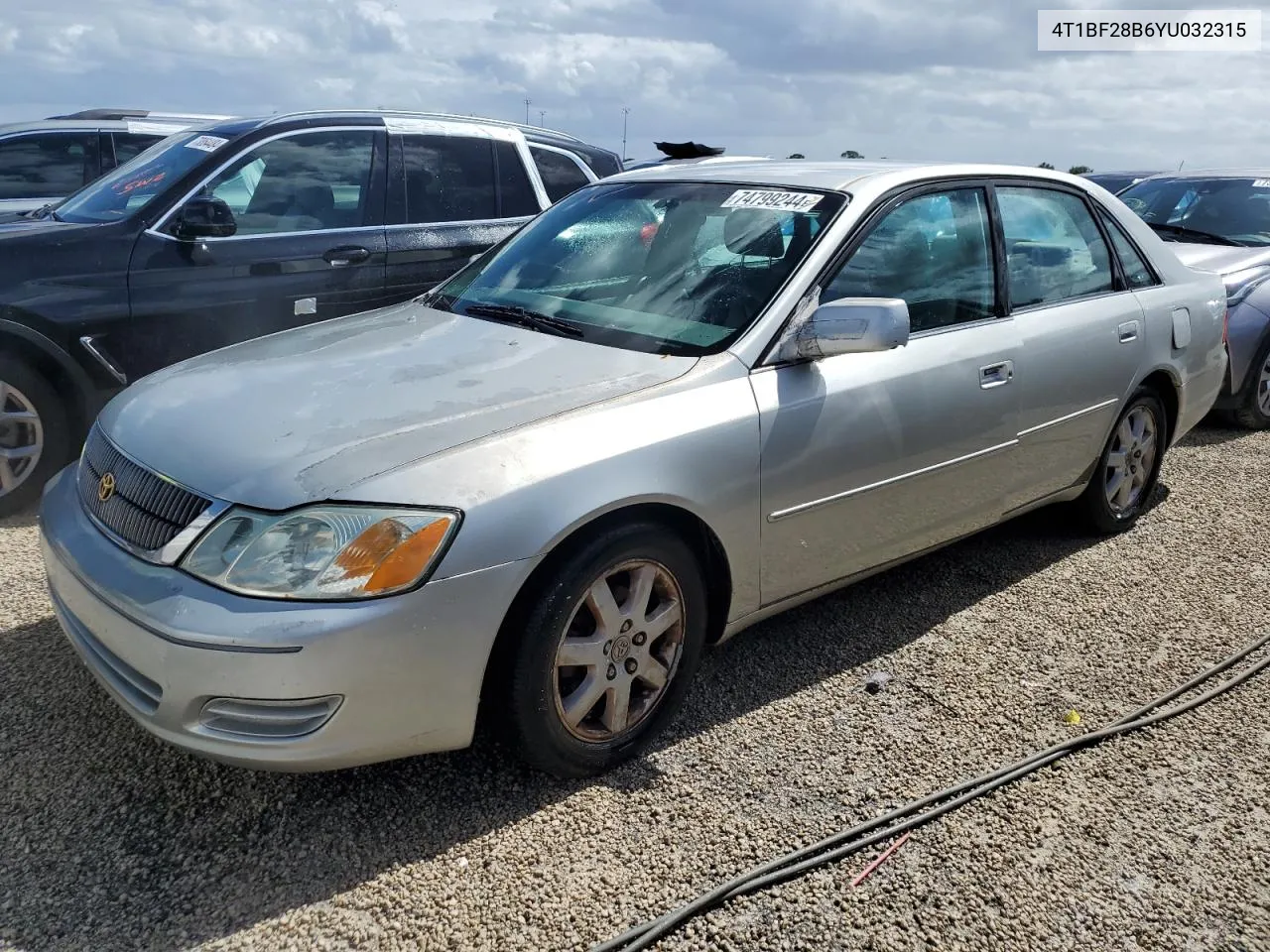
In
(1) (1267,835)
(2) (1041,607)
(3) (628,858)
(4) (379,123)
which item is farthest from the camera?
(4) (379,123)

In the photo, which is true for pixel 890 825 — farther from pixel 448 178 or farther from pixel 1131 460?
pixel 448 178

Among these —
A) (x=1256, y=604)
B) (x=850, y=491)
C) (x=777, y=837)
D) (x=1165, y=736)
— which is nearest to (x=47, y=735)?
(x=777, y=837)

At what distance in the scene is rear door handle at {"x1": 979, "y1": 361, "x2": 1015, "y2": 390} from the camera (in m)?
3.69

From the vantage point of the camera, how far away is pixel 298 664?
2305 millimetres

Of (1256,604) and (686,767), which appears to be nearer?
(686,767)

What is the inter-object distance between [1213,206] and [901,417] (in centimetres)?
596

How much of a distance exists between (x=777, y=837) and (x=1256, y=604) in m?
2.67

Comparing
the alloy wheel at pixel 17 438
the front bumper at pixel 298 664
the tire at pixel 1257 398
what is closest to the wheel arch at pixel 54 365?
the alloy wheel at pixel 17 438

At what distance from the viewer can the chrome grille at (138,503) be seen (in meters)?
2.51

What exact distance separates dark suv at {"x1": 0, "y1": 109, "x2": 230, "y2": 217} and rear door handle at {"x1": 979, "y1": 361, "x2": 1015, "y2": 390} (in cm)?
666

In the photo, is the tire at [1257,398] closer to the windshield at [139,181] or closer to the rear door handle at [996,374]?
the rear door handle at [996,374]

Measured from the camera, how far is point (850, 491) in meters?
3.29

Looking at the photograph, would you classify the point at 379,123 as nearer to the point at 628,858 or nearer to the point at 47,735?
the point at 47,735

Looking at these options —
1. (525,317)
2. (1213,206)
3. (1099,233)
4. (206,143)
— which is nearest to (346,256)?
(206,143)
